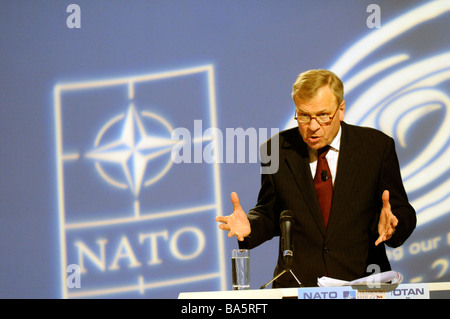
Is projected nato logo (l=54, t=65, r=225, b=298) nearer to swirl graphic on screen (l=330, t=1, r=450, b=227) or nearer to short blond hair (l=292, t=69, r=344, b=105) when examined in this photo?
swirl graphic on screen (l=330, t=1, r=450, b=227)

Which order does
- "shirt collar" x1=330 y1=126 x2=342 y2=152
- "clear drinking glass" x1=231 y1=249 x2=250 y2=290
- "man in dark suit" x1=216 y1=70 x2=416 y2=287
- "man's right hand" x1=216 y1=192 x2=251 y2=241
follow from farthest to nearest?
"shirt collar" x1=330 y1=126 x2=342 y2=152, "man in dark suit" x1=216 y1=70 x2=416 y2=287, "man's right hand" x1=216 y1=192 x2=251 y2=241, "clear drinking glass" x1=231 y1=249 x2=250 y2=290

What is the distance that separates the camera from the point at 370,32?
4008 mm

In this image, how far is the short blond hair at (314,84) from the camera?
2510 mm

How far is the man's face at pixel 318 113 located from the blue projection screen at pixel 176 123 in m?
A: 1.48

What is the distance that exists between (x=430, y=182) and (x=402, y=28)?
3.63 ft

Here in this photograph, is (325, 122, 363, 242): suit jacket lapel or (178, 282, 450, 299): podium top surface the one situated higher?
(325, 122, 363, 242): suit jacket lapel

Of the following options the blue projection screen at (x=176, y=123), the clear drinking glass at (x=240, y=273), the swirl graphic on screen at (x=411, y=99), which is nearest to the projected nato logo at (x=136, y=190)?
the blue projection screen at (x=176, y=123)

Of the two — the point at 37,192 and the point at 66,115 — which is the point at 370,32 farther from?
the point at 37,192

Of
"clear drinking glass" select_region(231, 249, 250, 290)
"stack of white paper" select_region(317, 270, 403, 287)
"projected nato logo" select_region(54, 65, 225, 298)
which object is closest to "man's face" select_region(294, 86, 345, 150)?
"clear drinking glass" select_region(231, 249, 250, 290)

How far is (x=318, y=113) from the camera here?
2.52 meters

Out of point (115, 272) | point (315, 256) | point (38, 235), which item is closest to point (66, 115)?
point (38, 235)

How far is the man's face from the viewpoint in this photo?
98.7 inches

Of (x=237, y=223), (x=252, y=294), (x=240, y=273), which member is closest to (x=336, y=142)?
(x=237, y=223)

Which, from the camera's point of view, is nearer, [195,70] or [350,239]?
[350,239]
